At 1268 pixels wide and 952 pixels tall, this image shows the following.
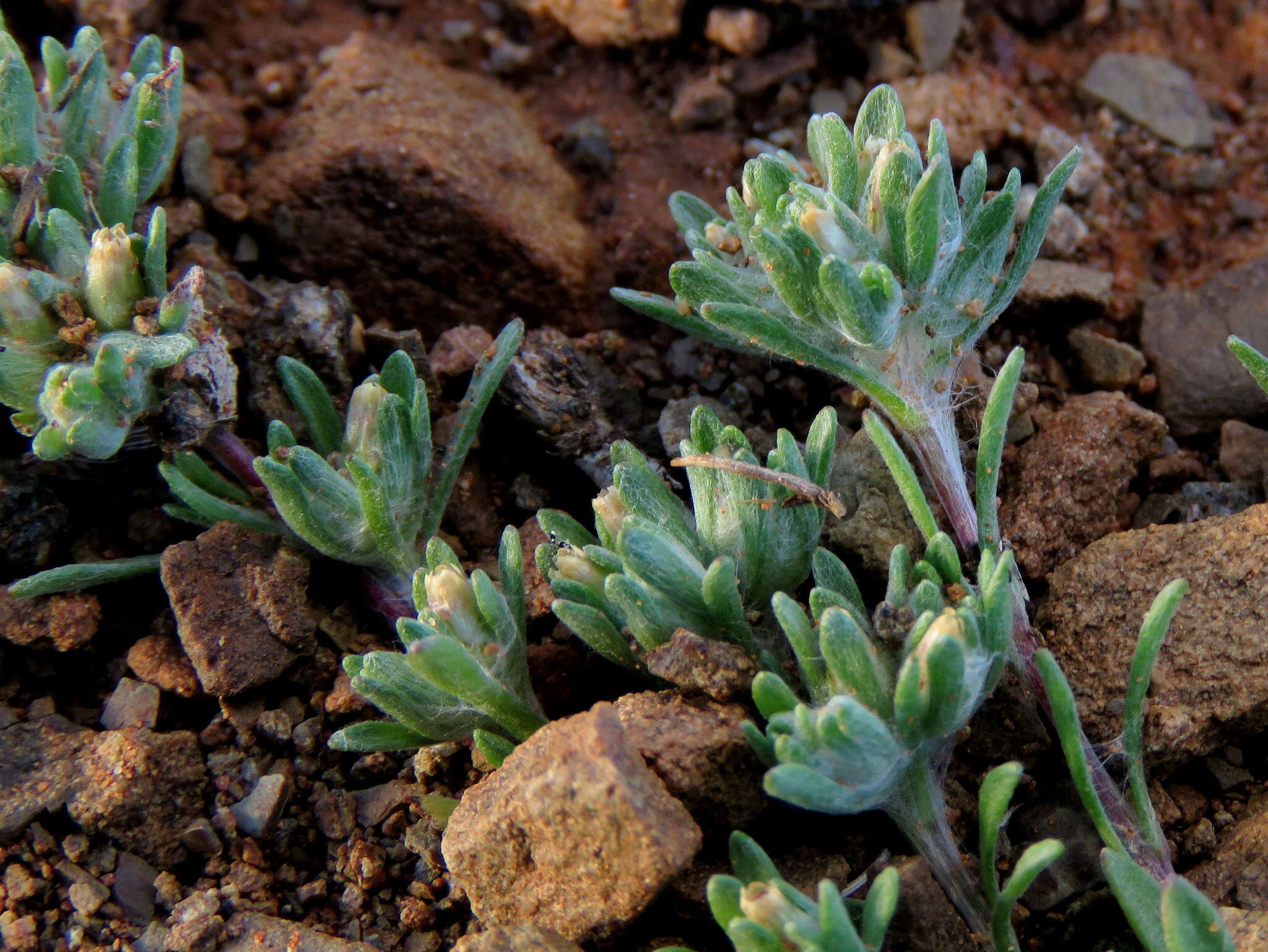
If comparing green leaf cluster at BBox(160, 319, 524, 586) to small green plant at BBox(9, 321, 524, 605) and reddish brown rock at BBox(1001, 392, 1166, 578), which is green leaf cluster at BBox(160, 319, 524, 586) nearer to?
small green plant at BBox(9, 321, 524, 605)

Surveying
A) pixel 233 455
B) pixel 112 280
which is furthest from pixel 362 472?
pixel 112 280

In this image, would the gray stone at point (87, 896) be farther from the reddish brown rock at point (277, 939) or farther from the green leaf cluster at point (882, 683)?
the green leaf cluster at point (882, 683)

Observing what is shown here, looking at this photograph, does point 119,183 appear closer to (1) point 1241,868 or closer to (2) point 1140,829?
(2) point 1140,829

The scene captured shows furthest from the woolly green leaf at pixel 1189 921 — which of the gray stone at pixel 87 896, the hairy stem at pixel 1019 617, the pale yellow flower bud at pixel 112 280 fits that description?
the pale yellow flower bud at pixel 112 280

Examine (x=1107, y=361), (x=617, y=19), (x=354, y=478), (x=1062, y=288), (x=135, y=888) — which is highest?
(x=617, y=19)

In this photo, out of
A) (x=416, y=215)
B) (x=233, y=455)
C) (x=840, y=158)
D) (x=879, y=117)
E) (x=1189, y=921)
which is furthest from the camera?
(x=416, y=215)

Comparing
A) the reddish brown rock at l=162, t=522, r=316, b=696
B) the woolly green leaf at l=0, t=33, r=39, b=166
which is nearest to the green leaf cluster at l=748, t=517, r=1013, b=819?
the reddish brown rock at l=162, t=522, r=316, b=696

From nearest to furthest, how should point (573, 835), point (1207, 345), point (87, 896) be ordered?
point (573, 835)
point (87, 896)
point (1207, 345)
